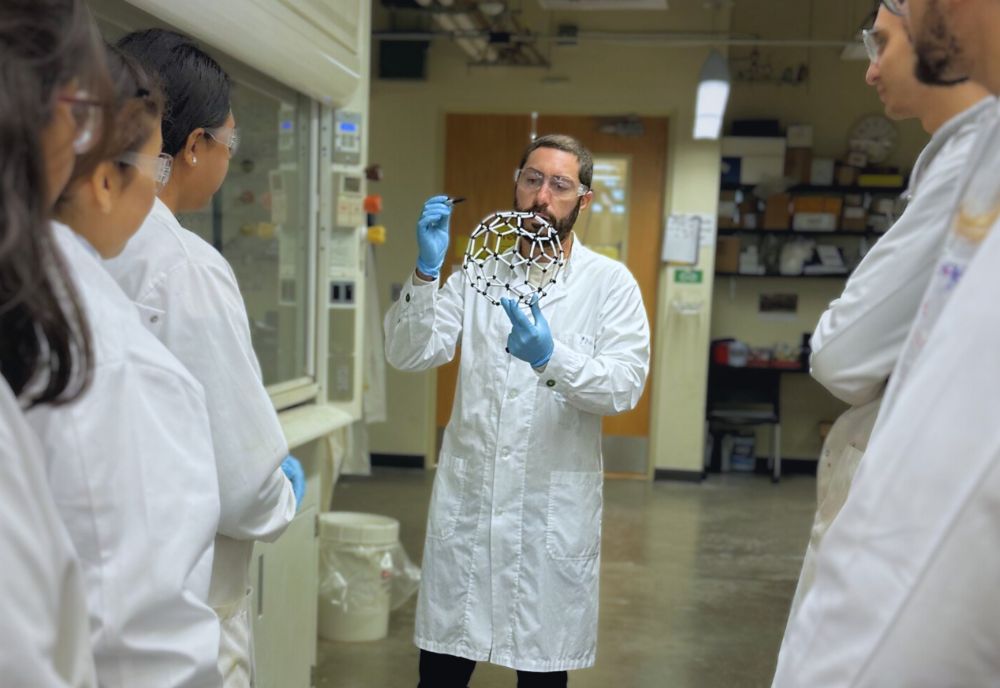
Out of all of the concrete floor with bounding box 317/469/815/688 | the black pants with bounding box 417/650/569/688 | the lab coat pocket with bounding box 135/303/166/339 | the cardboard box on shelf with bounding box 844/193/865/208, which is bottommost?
the concrete floor with bounding box 317/469/815/688

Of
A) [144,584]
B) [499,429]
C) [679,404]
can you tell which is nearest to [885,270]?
[144,584]

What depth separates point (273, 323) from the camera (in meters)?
2.73

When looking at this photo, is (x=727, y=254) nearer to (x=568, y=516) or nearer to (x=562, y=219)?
(x=562, y=219)

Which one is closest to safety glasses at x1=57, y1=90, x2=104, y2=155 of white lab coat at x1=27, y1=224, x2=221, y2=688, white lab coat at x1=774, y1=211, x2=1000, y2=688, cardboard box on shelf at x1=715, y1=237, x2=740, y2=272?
white lab coat at x1=27, y1=224, x2=221, y2=688

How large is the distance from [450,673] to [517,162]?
4669 mm

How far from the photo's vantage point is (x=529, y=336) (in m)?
1.99

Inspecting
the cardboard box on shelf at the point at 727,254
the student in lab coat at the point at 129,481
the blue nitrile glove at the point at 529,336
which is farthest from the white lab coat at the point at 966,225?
the cardboard box on shelf at the point at 727,254

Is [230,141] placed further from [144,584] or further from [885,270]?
[885,270]

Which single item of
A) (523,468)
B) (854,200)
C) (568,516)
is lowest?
(568,516)

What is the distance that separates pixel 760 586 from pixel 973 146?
3920mm

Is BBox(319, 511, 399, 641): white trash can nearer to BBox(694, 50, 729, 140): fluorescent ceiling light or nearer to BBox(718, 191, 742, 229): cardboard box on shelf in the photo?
BBox(694, 50, 729, 140): fluorescent ceiling light

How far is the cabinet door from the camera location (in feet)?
7.75

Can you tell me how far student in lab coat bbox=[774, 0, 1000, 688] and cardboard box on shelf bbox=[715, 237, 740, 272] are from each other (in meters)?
5.98

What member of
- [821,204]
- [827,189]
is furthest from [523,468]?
[827,189]
